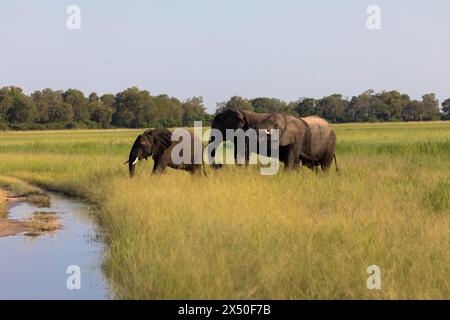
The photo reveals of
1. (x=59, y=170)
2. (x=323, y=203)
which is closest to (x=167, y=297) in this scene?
(x=323, y=203)

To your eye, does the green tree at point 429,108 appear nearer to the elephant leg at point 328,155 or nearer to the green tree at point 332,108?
the green tree at point 332,108

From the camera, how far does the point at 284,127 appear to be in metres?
14.6

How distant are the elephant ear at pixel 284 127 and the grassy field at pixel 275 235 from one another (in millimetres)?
900

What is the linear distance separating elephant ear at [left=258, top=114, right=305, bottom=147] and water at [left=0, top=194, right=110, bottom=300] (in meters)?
4.54

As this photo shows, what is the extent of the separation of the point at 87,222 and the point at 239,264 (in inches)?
241

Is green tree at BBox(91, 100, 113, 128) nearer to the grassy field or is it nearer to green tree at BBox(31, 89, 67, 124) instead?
green tree at BBox(31, 89, 67, 124)

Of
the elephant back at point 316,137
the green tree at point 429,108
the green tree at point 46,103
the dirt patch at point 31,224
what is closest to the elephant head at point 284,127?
the elephant back at point 316,137

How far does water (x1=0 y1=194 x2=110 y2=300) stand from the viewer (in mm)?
7012

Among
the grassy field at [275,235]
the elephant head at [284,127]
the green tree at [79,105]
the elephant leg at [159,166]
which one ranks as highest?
the green tree at [79,105]

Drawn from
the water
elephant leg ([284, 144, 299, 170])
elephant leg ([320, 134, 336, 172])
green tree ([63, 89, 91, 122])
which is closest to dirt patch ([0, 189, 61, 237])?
the water

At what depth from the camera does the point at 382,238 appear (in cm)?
736

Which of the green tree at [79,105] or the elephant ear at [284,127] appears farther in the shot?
the green tree at [79,105]

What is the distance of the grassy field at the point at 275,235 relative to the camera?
5973 millimetres

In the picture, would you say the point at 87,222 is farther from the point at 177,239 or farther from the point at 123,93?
the point at 123,93
